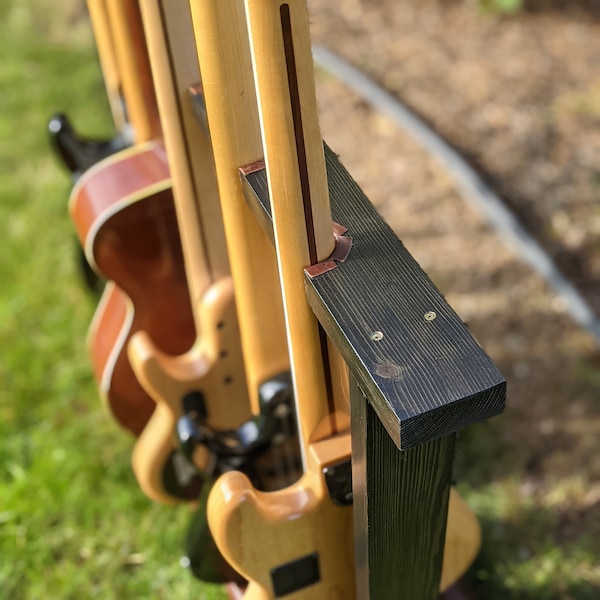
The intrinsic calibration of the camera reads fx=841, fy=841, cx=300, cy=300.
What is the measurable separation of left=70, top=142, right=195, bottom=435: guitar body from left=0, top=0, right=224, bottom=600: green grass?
202 millimetres

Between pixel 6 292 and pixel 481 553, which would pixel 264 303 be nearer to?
pixel 481 553

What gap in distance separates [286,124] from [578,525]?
1.08 meters

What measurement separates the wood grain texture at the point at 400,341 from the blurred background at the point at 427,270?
0.84 m

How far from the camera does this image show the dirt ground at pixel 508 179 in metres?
1.57

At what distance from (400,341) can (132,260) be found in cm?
74

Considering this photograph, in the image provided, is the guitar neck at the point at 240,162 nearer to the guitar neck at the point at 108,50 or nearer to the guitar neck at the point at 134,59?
the guitar neck at the point at 134,59

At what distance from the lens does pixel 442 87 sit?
2.34 m

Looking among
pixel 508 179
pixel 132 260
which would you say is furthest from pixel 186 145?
pixel 508 179

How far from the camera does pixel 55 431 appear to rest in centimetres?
171

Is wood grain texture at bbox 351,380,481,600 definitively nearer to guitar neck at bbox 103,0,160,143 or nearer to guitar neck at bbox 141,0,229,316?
guitar neck at bbox 141,0,229,316

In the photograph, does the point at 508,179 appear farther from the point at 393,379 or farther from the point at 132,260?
the point at 393,379

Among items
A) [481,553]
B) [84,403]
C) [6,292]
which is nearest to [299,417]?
[481,553]

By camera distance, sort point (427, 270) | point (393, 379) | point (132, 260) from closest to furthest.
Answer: point (393, 379) → point (132, 260) → point (427, 270)

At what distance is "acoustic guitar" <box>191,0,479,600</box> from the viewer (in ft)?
2.08
